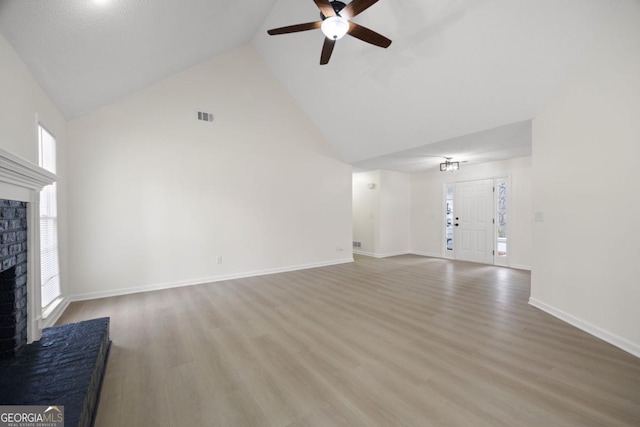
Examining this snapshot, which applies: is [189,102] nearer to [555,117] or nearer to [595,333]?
[555,117]

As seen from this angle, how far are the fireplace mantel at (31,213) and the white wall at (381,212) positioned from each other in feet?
21.1

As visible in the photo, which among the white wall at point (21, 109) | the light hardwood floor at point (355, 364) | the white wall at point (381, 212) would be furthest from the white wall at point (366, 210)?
the white wall at point (21, 109)

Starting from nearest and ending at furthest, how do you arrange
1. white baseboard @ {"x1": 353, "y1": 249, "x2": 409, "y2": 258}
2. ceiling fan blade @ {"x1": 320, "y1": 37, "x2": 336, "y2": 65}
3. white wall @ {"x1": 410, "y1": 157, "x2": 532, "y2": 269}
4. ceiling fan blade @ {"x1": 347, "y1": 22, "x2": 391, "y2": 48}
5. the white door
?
1. ceiling fan blade @ {"x1": 347, "y1": 22, "x2": 391, "y2": 48}
2. ceiling fan blade @ {"x1": 320, "y1": 37, "x2": 336, "y2": 65}
3. white wall @ {"x1": 410, "y1": 157, "x2": 532, "y2": 269}
4. the white door
5. white baseboard @ {"x1": 353, "y1": 249, "x2": 409, "y2": 258}

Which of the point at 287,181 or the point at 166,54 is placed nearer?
the point at 166,54

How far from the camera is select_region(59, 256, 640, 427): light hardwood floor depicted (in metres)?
1.60

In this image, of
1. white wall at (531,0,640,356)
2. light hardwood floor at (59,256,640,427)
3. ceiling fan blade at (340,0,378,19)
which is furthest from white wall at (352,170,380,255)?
ceiling fan blade at (340,0,378,19)

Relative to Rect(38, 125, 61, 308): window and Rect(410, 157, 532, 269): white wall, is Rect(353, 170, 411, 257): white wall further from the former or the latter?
Rect(38, 125, 61, 308): window

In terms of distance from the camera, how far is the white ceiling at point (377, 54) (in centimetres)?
234

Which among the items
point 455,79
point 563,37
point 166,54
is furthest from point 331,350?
point 166,54

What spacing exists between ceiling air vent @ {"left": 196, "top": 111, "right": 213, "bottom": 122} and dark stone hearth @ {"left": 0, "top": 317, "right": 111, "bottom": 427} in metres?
3.58

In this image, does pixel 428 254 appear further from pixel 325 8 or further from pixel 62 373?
pixel 62 373

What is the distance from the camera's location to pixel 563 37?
2578 millimetres

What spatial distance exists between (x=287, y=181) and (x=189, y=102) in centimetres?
229

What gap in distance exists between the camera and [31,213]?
2.11 meters
